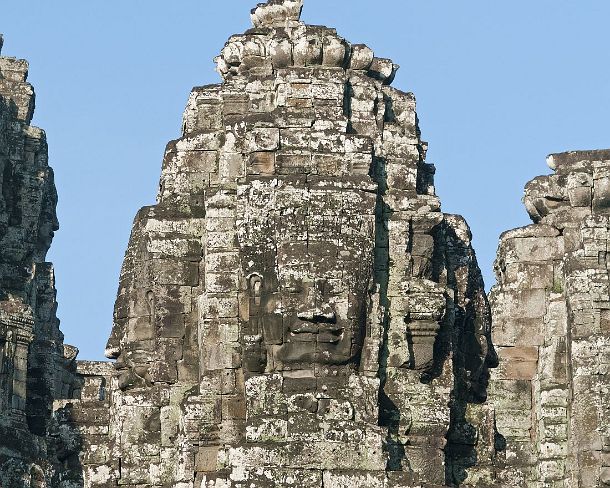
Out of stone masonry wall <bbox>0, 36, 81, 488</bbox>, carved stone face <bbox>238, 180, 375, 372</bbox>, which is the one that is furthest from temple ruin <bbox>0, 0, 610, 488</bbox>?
stone masonry wall <bbox>0, 36, 81, 488</bbox>

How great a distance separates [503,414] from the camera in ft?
238

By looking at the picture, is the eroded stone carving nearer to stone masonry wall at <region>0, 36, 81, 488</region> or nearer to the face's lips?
the face's lips

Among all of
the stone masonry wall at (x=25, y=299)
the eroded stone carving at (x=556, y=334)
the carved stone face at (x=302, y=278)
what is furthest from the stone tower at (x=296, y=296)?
the stone masonry wall at (x=25, y=299)

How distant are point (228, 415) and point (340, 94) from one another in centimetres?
620

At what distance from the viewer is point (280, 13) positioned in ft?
237

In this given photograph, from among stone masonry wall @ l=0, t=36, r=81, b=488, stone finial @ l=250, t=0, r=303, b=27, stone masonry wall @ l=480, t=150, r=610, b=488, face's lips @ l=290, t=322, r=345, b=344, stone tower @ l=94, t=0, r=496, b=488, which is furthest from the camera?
stone masonry wall @ l=0, t=36, r=81, b=488

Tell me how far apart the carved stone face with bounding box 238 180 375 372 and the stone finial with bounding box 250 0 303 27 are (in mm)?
5283

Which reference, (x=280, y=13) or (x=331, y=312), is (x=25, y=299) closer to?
(x=280, y=13)

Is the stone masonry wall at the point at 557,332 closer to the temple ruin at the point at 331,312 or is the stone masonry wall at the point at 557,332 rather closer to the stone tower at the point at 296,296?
the temple ruin at the point at 331,312

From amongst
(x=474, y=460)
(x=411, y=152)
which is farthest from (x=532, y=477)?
(x=411, y=152)

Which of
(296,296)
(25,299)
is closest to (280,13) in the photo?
(296,296)

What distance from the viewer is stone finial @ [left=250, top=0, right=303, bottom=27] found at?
237 feet

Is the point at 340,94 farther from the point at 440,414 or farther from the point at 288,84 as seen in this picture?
the point at 440,414

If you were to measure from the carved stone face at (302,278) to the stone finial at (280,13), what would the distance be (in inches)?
208
